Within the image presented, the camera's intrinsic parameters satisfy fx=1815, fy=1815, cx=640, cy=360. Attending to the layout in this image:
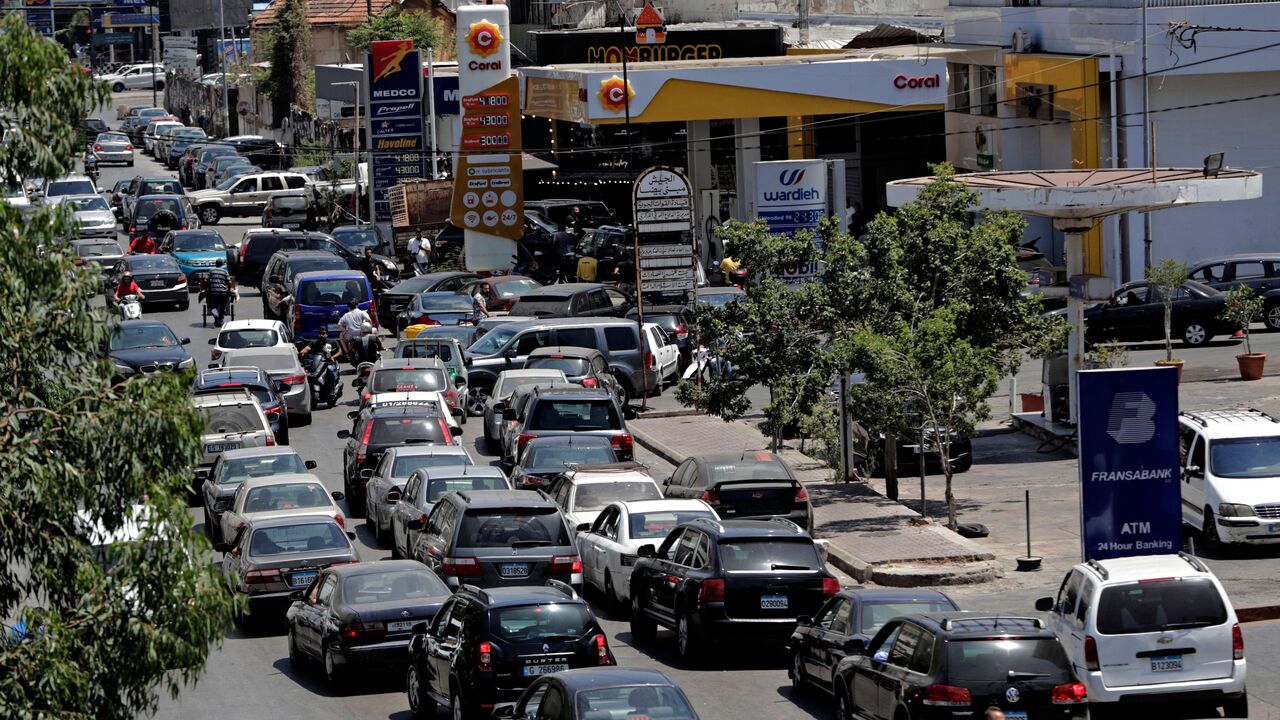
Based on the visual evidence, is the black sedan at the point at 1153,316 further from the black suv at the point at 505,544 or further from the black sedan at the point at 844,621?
the black sedan at the point at 844,621

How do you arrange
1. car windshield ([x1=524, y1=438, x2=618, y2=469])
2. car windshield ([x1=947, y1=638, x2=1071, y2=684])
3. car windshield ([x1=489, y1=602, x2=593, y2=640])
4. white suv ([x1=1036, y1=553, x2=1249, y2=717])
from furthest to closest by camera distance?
1. car windshield ([x1=524, y1=438, x2=618, y2=469])
2. car windshield ([x1=489, y1=602, x2=593, y2=640])
3. white suv ([x1=1036, y1=553, x2=1249, y2=717])
4. car windshield ([x1=947, y1=638, x2=1071, y2=684])

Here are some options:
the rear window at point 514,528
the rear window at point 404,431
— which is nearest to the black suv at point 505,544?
the rear window at point 514,528

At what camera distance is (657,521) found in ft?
71.8

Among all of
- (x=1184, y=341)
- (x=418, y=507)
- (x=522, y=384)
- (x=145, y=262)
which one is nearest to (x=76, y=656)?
(x=418, y=507)

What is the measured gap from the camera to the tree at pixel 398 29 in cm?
8806

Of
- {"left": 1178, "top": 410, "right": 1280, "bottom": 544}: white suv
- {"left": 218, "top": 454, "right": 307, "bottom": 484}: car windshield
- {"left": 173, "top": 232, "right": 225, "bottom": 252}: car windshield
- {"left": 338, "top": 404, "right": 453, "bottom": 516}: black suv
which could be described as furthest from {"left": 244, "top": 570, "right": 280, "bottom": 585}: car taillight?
{"left": 173, "top": 232, "right": 225, "bottom": 252}: car windshield

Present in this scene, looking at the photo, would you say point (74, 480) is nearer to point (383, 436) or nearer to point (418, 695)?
point (418, 695)

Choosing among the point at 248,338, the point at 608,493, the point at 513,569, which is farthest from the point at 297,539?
the point at 248,338

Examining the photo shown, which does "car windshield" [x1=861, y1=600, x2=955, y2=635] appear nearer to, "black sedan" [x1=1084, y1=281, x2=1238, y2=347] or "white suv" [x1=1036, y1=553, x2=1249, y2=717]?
"white suv" [x1=1036, y1=553, x2=1249, y2=717]

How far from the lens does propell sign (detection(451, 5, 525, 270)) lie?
5191cm

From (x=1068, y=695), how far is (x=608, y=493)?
10455mm

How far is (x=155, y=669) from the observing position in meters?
10.6

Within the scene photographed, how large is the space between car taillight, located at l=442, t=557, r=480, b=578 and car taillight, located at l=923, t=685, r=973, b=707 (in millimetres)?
7251

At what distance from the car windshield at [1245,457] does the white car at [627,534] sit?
6.88 metres
